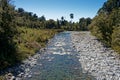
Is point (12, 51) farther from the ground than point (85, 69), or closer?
farther from the ground

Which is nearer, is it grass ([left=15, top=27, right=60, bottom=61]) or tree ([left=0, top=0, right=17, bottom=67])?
tree ([left=0, top=0, right=17, bottom=67])

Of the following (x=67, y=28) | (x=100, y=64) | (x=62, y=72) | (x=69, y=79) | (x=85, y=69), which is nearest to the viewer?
(x=69, y=79)

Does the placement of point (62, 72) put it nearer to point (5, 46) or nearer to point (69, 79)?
point (69, 79)

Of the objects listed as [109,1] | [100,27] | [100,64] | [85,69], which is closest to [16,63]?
[85,69]

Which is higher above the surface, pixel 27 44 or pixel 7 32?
pixel 7 32

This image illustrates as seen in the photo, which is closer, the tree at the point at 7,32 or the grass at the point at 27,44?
the tree at the point at 7,32

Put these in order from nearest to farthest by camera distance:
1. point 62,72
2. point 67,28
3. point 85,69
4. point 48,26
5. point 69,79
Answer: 1. point 69,79
2. point 62,72
3. point 85,69
4. point 48,26
5. point 67,28

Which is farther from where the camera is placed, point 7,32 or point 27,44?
point 27,44

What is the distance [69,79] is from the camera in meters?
25.9

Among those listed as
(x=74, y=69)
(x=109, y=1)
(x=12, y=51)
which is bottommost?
(x=74, y=69)

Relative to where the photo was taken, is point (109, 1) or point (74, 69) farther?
point (109, 1)

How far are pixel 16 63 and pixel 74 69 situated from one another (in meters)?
8.06

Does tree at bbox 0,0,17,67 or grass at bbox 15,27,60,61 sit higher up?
tree at bbox 0,0,17,67

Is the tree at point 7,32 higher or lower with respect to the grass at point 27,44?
higher
